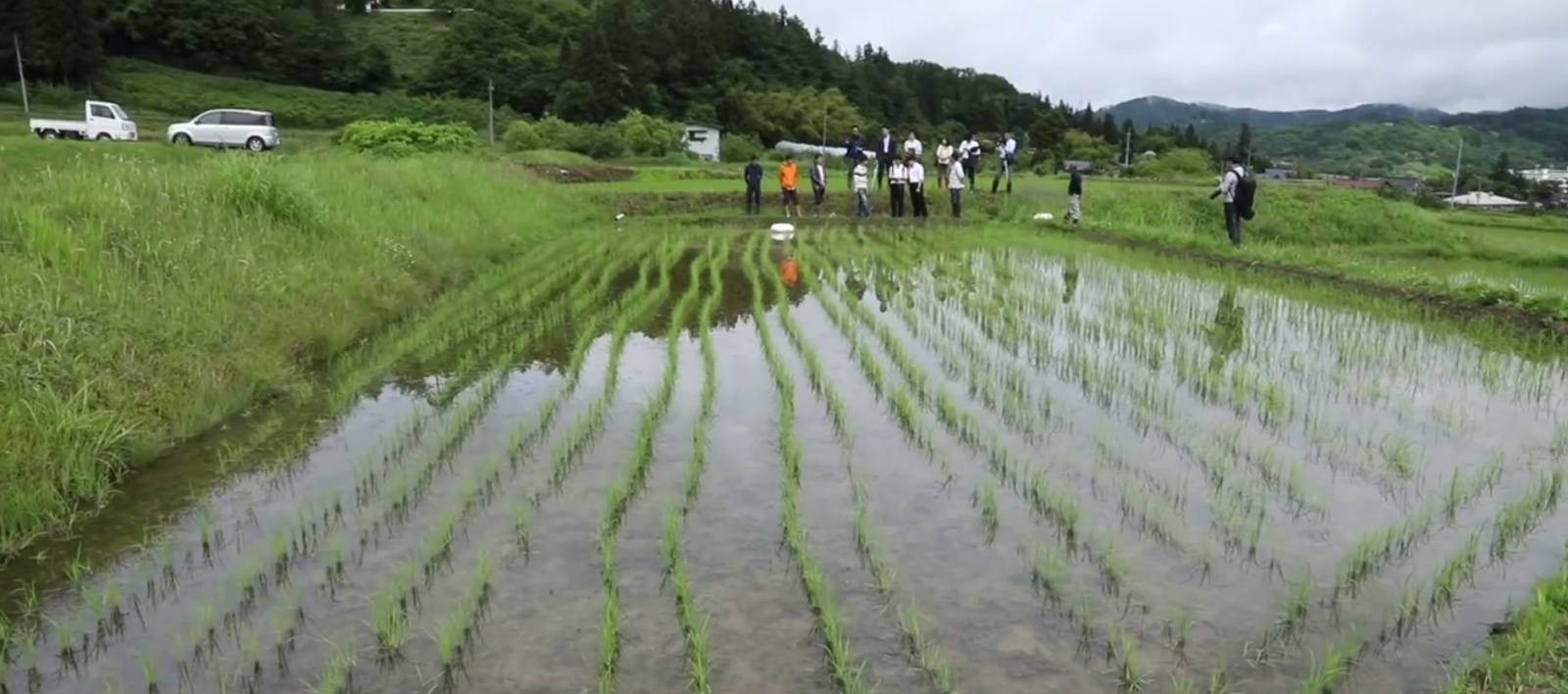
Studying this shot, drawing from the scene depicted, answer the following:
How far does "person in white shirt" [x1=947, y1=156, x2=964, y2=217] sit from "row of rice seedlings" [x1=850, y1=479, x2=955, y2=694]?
1382 cm

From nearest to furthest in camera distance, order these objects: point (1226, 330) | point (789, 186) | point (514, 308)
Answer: point (1226, 330) < point (514, 308) < point (789, 186)

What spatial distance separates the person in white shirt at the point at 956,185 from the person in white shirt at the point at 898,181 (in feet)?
2.60

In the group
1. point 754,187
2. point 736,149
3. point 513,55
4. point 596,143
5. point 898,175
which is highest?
point 513,55

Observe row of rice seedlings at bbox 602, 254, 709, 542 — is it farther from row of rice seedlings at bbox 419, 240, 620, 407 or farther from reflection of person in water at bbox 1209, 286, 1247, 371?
reflection of person in water at bbox 1209, 286, 1247, 371

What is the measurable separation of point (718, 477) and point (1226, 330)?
5069 mm

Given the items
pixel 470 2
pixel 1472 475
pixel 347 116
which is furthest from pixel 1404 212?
pixel 470 2

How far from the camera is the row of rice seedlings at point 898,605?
287cm

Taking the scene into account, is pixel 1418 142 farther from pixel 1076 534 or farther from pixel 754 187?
pixel 1076 534

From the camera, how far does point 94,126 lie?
2120 cm

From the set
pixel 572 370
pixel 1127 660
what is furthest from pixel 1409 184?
pixel 1127 660

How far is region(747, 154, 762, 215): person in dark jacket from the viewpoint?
18.1 meters

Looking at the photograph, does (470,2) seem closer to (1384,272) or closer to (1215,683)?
(1384,272)

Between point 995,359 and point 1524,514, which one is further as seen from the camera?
point 995,359

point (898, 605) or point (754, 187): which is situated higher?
point (754, 187)
